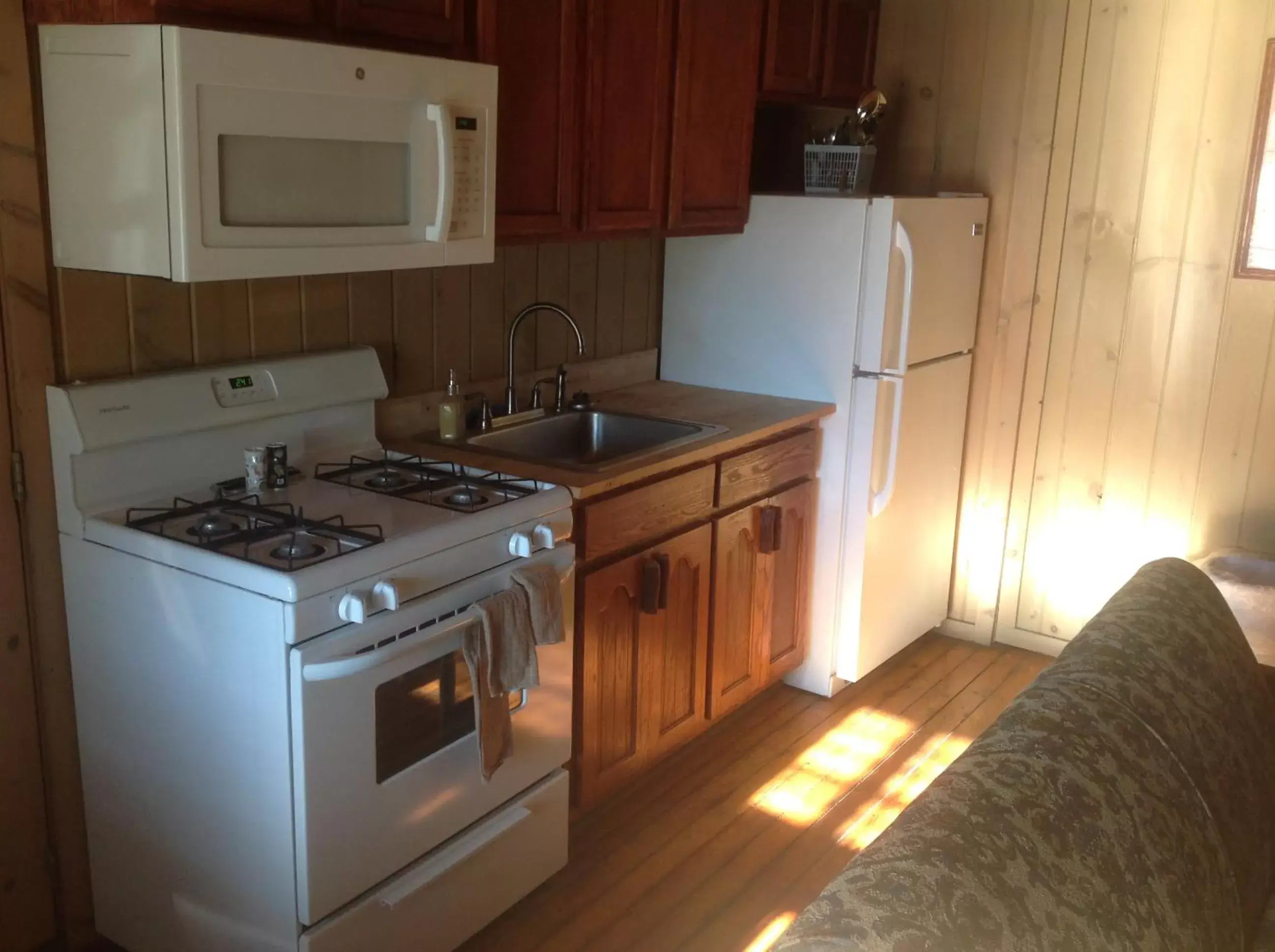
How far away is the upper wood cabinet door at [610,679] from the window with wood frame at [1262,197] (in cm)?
201

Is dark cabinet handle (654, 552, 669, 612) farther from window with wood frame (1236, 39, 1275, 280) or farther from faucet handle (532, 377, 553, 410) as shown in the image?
window with wood frame (1236, 39, 1275, 280)

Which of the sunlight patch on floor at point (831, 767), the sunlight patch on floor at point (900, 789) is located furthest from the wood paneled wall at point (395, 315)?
the sunlight patch on floor at point (900, 789)

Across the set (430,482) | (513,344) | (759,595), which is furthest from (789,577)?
(430,482)

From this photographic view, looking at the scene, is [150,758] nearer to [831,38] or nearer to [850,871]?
[850,871]

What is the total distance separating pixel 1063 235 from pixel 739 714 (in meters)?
1.80

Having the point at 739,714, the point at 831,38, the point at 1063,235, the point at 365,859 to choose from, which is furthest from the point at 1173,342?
the point at 365,859

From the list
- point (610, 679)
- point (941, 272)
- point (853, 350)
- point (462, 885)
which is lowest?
point (462, 885)

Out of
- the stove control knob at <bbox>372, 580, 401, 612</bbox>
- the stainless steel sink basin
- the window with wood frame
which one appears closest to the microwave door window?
the stove control knob at <bbox>372, 580, 401, 612</bbox>

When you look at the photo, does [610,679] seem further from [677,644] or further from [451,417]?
[451,417]

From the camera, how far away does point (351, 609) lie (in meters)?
1.81

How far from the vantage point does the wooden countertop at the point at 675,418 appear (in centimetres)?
244

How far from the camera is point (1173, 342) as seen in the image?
11.2 ft

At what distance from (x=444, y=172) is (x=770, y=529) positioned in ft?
4.65

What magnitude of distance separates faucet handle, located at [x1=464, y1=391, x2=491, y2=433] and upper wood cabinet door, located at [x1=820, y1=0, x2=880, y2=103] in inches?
59.5
